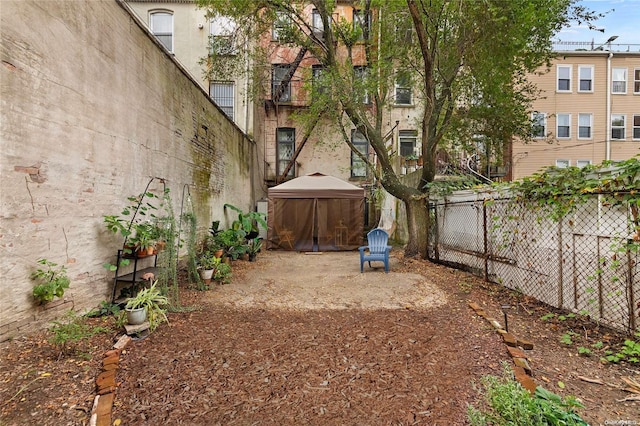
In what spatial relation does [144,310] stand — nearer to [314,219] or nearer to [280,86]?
[314,219]

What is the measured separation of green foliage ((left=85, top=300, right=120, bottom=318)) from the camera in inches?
132

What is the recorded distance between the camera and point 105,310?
11.2ft

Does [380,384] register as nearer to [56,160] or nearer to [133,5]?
[56,160]

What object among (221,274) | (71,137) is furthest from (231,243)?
(71,137)

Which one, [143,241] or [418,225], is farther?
[418,225]

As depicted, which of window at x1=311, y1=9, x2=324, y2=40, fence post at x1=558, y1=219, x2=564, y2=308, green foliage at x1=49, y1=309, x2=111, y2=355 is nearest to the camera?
green foliage at x1=49, y1=309, x2=111, y2=355

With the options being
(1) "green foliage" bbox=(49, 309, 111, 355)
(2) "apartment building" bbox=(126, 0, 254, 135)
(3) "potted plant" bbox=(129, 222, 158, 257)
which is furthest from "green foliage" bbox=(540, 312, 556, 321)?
(2) "apartment building" bbox=(126, 0, 254, 135)

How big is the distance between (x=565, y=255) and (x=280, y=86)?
11351 mm

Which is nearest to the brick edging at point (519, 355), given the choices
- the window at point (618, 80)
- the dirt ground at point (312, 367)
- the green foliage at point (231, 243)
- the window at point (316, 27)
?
the dirt ground at point (312, 367)

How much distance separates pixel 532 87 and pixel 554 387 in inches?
385

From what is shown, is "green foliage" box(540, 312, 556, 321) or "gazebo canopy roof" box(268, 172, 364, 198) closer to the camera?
"green foliage" box(540, 312, 556, 321)

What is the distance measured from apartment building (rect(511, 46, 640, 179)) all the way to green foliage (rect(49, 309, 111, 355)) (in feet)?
53.1

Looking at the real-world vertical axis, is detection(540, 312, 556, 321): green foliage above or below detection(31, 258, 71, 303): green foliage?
below

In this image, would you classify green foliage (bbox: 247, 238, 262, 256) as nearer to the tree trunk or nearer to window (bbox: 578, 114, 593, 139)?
the tree trunk
